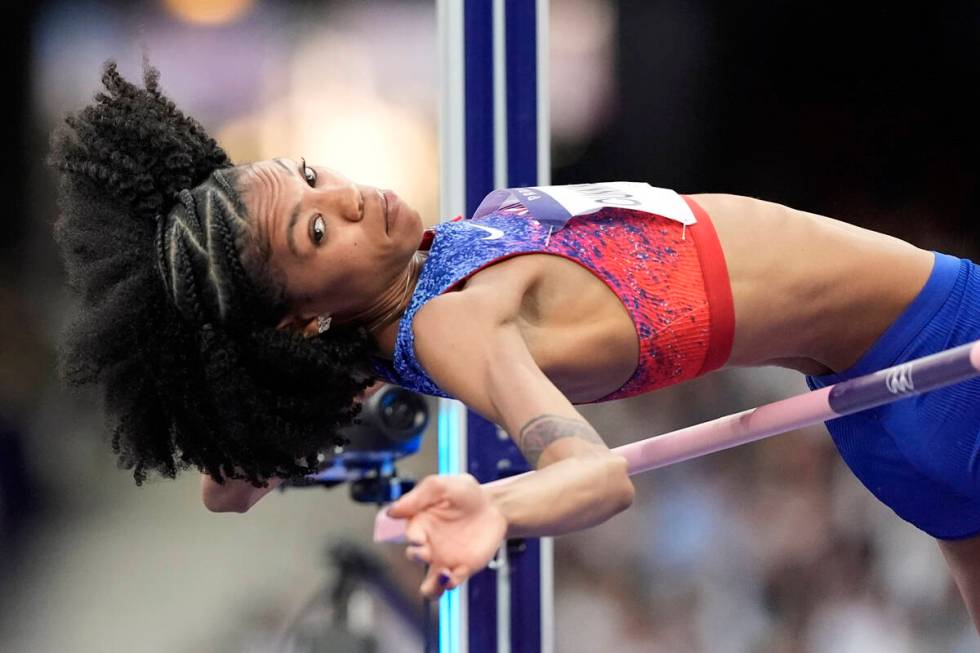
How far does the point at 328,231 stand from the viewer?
1.22 m

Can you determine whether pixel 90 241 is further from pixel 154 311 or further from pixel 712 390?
pixel 712 390

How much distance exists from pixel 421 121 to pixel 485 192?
6.3 inches

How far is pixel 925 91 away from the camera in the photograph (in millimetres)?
2072

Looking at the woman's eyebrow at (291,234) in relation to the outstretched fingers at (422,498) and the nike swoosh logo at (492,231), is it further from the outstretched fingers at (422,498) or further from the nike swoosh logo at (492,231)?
the outstretched fingers at (422,498)

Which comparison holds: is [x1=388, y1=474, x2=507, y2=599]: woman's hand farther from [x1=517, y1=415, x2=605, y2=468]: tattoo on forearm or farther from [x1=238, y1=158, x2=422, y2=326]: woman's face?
[x1=238, y1=158, x2=422, y2=326]: woman's face

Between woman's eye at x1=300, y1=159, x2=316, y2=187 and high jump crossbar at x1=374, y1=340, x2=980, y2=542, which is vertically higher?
woman's eye at x1=300, y1=159, x2=316, y2=187

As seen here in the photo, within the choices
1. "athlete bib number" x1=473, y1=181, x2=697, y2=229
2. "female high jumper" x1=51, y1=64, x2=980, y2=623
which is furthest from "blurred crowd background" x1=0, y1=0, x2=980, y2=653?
"athlete bib number" x1=473, y1=181, x2=697, y2=229

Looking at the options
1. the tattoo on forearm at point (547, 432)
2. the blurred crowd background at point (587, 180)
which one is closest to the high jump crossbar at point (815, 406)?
the tattoo on forearm at point (547, 432)

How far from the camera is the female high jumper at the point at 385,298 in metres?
1.21

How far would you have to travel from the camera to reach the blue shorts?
1.29m

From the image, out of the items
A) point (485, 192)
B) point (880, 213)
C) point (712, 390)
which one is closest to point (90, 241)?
point (485, 192)

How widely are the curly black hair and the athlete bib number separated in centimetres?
23

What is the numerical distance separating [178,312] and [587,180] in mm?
922

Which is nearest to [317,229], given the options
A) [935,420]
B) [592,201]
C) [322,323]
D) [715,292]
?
[322,323]
